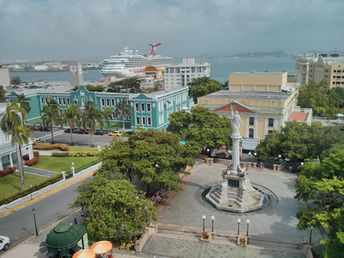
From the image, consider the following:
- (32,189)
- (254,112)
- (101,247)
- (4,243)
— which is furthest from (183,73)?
(101,247)

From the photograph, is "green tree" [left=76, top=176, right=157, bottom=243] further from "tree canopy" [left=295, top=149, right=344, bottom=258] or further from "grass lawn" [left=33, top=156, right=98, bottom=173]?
"grass lawn" [left=33, top=156, right=98, bottom=173]

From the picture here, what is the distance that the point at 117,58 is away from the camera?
15875 centimetres

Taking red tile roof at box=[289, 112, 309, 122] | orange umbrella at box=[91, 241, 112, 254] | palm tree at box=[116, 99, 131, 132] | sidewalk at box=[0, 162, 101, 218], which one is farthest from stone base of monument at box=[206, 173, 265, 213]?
palm tree at box=[116, 99, 131, 132]

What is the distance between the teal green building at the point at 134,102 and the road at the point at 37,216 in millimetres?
27134

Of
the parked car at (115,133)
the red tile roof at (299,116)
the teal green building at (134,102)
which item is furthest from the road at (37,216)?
the red tile roof at (299,116)

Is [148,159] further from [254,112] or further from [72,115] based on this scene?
[72,115]

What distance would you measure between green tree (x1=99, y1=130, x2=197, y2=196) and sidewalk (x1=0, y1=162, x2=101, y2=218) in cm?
849

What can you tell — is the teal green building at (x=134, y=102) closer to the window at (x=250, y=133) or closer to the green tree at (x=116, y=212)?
the window at (x=250, y=133)

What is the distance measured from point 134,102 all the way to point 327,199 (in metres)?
42.8

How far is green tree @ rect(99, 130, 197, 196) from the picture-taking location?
27.2 metres

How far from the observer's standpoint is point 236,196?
29.3m

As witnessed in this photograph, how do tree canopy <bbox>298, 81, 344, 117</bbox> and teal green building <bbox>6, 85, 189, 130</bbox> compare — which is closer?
teal green building <bbox>6, 85, 189, 130</bbox>

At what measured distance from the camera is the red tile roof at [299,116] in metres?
53.4

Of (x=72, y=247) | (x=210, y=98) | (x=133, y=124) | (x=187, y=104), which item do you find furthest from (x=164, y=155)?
(x=187, y=104)
